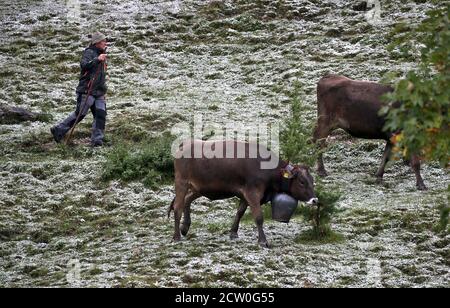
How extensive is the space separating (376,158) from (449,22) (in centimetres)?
934

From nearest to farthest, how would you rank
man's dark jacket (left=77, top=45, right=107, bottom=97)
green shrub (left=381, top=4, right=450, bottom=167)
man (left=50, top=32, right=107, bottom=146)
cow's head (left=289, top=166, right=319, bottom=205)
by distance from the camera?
green shrub (left=381, top=4, right=450, bottom=167) < cow's head (left=289, top=166, right=319, bottom=205) < man (left=50, top=32, right=107, bottom=146) < man's dark jacket (left=77, top=45, right=107, bottom=97)

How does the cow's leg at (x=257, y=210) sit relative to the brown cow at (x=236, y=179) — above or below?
Result: below

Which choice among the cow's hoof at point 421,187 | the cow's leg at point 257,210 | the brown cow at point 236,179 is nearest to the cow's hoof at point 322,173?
the cow's hoof at point 421,187

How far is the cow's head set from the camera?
14273mm

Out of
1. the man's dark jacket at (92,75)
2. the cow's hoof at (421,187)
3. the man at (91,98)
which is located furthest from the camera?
the man's dark jacket at (92,75)

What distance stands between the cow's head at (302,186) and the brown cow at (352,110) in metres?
3.96

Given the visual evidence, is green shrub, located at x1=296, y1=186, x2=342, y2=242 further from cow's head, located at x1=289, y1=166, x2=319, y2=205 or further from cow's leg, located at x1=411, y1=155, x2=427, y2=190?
cow's leg, located at x1=411, y1=155, x2=427, y2=190

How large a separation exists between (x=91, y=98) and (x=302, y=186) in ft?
28.4

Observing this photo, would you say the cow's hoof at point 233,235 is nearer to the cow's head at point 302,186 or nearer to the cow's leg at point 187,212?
the cow's leg at point 187,212

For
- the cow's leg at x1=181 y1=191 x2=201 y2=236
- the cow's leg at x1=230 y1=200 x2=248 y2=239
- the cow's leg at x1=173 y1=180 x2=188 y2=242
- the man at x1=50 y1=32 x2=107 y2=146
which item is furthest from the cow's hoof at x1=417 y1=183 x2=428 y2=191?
the man at x1=50 y1=32 x2=107 y2=146

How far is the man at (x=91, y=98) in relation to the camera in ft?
69.5
